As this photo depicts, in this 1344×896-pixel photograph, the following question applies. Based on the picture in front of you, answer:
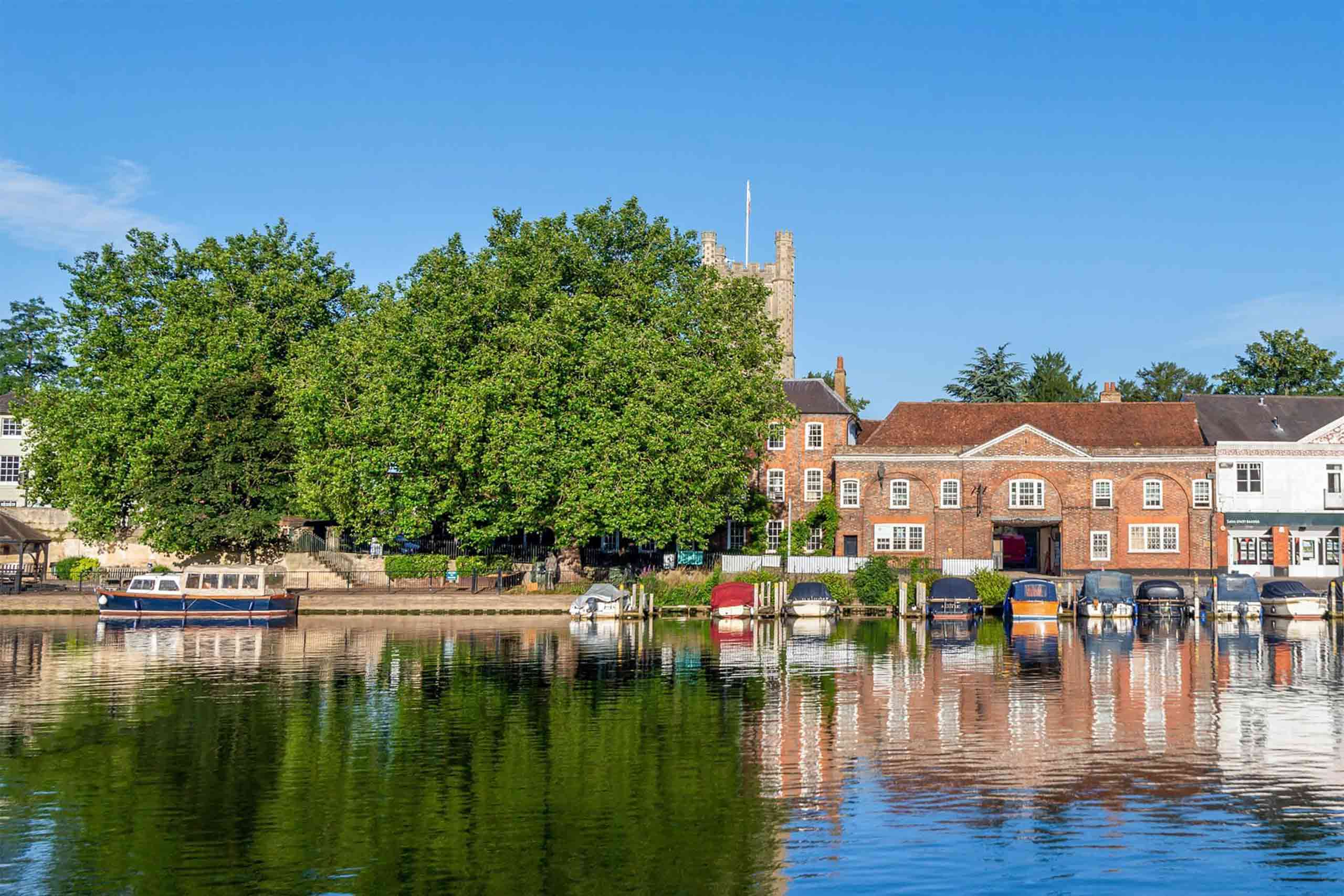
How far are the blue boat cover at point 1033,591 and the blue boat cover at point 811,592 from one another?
9.23m

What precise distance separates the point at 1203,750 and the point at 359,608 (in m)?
45.6

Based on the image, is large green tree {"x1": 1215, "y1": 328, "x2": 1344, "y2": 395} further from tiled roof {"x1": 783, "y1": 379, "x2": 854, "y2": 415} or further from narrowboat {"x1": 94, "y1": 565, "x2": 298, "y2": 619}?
narrowboat {"x1": 94, "y1": 565, "x2": 298, "y2": 619}

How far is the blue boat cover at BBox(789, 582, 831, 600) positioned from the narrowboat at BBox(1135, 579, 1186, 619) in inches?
649

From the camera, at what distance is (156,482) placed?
2670 inches

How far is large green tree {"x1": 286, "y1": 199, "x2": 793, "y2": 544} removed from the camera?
62125mm

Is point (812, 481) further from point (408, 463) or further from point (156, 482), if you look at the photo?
point (156, 482)

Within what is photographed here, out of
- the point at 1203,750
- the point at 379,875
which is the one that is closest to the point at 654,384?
the point at 1203,750

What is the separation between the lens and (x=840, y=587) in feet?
218

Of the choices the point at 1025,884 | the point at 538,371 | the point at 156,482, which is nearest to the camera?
the point at 1025,884

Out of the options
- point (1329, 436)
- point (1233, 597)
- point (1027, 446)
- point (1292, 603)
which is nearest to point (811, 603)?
point (1027, 446)

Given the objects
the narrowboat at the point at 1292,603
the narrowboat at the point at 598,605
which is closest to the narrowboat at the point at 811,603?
the narrowboat at the point at 598,605

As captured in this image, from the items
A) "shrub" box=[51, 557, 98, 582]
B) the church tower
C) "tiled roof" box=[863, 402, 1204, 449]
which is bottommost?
"shrub" box=[51, 557, 98, 582]

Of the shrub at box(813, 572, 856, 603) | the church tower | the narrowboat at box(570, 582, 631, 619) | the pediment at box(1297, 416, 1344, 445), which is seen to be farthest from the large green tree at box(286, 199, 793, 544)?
the church tower

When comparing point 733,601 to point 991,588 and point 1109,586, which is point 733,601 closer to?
point 991,588
